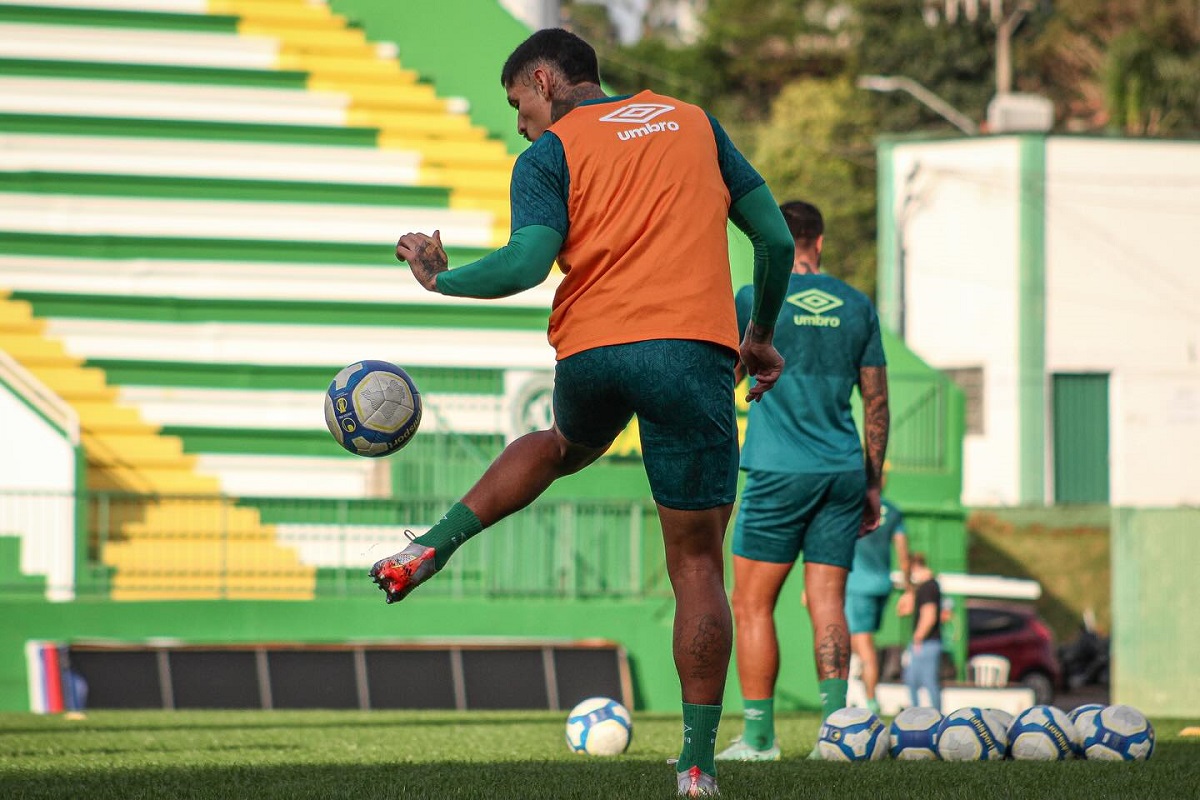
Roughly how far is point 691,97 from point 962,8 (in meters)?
7.47

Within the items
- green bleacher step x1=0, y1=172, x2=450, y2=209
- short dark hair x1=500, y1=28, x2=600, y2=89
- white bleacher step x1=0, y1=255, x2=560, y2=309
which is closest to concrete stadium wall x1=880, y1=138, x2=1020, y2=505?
white bleacher step x1=0, y1=255, x2=560, y2=309

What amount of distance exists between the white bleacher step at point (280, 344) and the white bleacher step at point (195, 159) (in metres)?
1.46

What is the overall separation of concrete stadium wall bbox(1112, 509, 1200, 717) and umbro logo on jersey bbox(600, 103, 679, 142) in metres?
9.68

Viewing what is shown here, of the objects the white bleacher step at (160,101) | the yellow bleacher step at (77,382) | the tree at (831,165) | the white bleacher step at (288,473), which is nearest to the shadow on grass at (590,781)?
the white bleacher step at (288,473)

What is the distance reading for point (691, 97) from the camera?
47.5m

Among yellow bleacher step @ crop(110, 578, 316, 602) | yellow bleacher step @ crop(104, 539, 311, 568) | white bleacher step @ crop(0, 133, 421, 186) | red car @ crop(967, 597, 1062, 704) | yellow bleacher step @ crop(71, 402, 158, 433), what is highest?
white bleacher step @ crop(0, 133, 421, 186)

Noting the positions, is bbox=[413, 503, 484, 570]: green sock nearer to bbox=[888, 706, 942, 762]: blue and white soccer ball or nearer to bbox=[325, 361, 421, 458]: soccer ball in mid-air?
bbox=[325, 361, 421, 458]: soccer ball in mid-air

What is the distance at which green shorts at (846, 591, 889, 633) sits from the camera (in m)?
11.6

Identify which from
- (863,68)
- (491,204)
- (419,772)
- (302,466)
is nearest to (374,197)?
(491,204)

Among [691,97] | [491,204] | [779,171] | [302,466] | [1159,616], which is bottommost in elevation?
[1159,616]

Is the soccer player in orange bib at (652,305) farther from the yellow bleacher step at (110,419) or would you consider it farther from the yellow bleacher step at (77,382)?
the yellow bleacher step at (77,382)

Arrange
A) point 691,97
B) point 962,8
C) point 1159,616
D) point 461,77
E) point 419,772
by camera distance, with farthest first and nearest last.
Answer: point 691,97 → point 962,8 → point 461,77 → point 1159,616 → point 419,772

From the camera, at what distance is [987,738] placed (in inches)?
228

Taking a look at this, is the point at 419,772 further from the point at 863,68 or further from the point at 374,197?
the point at 863,68
